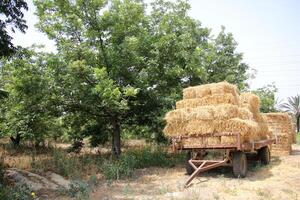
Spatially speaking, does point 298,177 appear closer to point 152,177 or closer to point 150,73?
point 152,177

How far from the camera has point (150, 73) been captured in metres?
14.3

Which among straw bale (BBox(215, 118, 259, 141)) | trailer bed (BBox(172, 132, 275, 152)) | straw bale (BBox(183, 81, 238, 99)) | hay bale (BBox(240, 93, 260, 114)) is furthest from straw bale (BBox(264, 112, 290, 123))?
straw bale (BBox(215, 118, 259, 141))

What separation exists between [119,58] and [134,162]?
4.12 m

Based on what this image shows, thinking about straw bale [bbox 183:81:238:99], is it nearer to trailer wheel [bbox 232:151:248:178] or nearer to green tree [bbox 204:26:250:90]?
trailer wheel [bbox 232:151:248:178]

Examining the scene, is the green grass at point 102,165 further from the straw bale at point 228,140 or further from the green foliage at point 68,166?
the straw bale at point 228,140

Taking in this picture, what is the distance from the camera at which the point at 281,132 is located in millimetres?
17500

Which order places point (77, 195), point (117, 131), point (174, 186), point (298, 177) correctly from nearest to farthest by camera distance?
1. point (77, 195)
2. point (174, 186)
3. point (298, 177)
4. point (117, 131)

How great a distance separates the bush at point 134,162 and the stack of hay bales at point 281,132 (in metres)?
5.15

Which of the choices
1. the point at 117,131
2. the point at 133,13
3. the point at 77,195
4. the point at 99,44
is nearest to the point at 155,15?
the point at 133,13

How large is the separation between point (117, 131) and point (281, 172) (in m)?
7.07

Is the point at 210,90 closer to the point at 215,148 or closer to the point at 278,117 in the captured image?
the point at 215,148

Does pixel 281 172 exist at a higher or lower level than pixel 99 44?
lower

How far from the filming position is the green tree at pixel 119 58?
1313cm

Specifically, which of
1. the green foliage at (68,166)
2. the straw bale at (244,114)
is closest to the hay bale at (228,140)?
the straw bale at (244,114)
